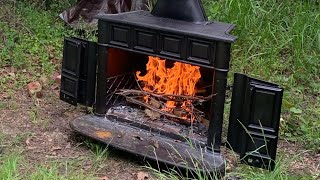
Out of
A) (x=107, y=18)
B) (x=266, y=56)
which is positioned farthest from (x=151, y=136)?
(x=266, y=56)

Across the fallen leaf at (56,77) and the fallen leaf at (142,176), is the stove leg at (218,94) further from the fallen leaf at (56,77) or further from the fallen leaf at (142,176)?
the fallen leaf at (56,77)

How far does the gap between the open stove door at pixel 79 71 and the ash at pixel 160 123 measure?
26 centimetres

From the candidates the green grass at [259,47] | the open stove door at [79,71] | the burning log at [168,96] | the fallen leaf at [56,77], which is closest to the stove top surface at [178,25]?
the open stove door at [79,71]

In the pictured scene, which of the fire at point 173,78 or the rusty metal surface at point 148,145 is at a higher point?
the fire at point 173,78

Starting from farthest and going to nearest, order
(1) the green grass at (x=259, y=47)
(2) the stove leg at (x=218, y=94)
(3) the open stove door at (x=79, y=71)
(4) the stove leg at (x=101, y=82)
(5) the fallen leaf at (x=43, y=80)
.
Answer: (5) the fallen leaf at (x=43, y=80), (1) the green grass at (x=259, y=47), (3) the open stove door at (x=79, y=71), (4) the stove leg at (x=101, y=82), (2) the stove leg at (x=218, y=94)

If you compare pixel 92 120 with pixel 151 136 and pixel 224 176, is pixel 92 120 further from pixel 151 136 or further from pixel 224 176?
pixel 224 176

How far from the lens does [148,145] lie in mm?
3627

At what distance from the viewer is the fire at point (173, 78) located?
12.8ft

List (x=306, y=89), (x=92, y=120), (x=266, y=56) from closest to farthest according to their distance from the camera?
1. (x=92, y=120)
2. (x=306, y=89)
3. (x=266, y=56)

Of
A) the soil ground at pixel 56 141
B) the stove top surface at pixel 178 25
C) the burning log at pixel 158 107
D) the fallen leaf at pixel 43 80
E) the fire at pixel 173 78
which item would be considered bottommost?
the soil ground at pixel 56 141

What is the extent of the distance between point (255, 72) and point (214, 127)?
1710 millimetres

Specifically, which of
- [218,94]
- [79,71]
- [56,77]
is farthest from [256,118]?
[56,77]

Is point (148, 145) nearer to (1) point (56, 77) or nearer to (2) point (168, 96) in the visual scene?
(2) point (168, 96)

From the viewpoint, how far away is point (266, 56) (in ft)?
17.4
